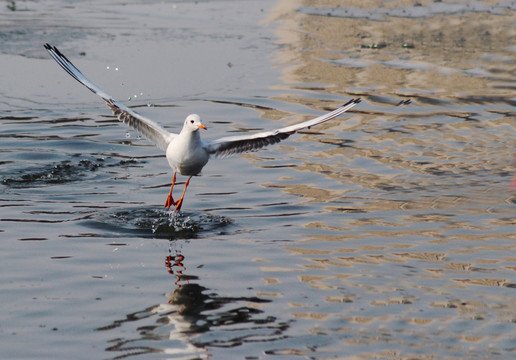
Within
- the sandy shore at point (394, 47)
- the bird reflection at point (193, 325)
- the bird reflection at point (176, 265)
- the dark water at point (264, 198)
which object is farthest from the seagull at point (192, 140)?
the sandy shore at point (394, 47)

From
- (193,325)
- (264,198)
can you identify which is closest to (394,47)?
(264,198)

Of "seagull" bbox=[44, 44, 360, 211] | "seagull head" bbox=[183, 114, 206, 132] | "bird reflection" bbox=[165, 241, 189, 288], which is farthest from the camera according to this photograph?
"seagull" bbox=[44, 44, 360, 211]

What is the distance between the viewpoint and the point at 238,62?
18078 millimetres

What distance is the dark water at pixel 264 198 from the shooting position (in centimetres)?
729

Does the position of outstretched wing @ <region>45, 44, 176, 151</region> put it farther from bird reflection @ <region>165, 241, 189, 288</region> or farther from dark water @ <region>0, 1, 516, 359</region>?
bird reflection @ <region>165, 241, 189, 288</region>

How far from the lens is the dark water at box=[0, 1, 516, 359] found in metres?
7.29

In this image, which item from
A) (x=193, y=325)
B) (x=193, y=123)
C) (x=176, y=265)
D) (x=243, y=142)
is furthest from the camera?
(x=243, y=142)

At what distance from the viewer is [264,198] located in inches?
428

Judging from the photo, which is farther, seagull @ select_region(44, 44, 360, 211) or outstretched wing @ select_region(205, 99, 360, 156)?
outstretched wing @ select_region(205, 99, 360, 156)

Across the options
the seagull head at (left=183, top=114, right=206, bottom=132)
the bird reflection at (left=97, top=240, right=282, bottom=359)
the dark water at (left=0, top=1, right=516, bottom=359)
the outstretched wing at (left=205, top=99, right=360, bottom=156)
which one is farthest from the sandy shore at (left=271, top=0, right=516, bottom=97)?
the bird reflection at (left=97, top=240, right=282, bottom=359)

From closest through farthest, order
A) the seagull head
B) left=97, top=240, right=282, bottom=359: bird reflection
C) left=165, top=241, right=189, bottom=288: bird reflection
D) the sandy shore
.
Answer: left=97, top=240, right=282, bottom=359: bird reflection < left=165, top=241, right=189, bottom=288: bird reflection < the seagull head < the sandy shore

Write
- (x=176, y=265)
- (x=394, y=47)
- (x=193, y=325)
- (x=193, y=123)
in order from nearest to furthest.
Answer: (x=193, y=325), (x=176, y=265), (x=193, y=123), (x=394, y=47)

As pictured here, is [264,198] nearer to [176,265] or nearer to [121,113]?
[121,113]

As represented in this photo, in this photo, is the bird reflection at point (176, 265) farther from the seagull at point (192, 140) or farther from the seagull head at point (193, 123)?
the seagull head at point (193, 123)
